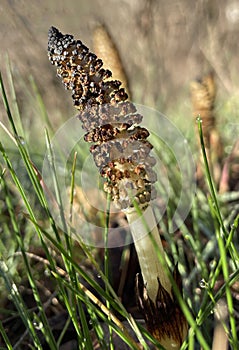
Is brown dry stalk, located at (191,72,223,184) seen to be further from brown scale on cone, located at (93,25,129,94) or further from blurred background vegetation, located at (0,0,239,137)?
blurred background vegetation, located at (0,0,239,137)

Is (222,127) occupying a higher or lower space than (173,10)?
lower

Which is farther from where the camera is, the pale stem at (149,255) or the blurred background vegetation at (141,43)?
the blurred background vegetation at (141,43)

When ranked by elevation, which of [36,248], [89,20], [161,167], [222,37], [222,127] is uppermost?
[89,20]

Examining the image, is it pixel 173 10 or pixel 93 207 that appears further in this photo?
pixel 173 10

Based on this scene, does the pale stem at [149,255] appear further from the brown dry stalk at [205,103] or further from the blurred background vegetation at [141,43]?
the blurred background vegetation at [141,43]

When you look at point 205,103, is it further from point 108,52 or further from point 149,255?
point 149,255

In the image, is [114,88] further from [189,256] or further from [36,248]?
[36,248]

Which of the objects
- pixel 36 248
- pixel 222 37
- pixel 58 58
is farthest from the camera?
pixel 222 37

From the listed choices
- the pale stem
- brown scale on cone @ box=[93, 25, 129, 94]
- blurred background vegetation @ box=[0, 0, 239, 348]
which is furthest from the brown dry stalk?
blurred background vegetation @ box=[0, 0, 239, 348]

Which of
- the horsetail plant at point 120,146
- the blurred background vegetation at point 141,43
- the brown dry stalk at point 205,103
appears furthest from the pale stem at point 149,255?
the blurred background vegetation at point 141,43

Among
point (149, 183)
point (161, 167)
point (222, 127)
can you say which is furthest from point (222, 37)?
point (149, 183)
